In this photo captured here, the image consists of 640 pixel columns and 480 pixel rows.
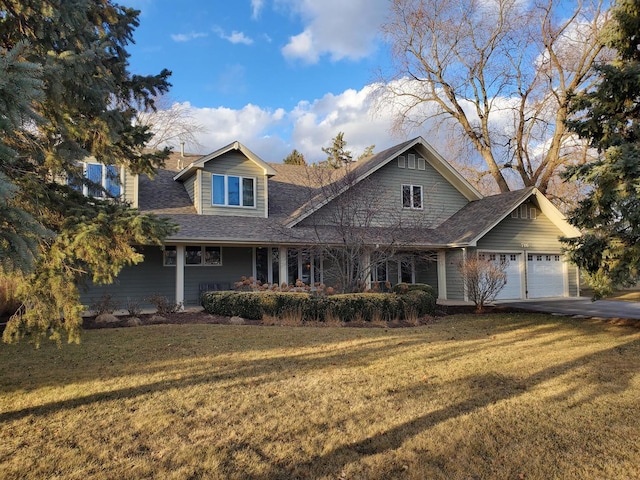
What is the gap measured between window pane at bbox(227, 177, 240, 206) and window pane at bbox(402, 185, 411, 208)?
7776 millimetres

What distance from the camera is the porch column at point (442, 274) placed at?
19344 mm

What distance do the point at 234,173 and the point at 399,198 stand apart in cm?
769

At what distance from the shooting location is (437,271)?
20094 millimetres

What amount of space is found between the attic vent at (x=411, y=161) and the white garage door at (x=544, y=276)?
6.91 metres

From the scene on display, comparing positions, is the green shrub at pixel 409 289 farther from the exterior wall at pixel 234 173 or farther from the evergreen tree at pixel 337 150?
the evergreen tree at pixel 337 150

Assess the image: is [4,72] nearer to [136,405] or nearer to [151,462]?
[151,462]

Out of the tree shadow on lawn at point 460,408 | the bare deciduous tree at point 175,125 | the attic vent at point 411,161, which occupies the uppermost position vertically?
the bare deciduous tree at point 175,125

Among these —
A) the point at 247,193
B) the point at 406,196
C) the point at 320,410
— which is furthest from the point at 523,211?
the point at 320,410

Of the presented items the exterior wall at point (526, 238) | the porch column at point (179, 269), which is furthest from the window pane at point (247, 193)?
the exterior wall at point (526, 238)

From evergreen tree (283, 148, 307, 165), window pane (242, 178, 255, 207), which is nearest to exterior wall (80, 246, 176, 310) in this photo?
window pane (242, 178, 255, 207)

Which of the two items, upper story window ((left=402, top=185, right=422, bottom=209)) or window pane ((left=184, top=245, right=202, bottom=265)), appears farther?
upper story window ((left=402, top=185, right=422, bottom=209))

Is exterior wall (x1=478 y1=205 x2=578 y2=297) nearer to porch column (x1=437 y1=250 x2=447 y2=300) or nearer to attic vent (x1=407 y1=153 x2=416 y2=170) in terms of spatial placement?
porch column (x1=437 y1=250 x2=447 y2=300)

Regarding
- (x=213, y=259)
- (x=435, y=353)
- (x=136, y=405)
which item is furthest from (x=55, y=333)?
(x=213, y=259)

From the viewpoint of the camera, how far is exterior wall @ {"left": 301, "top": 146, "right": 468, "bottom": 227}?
1759 centimetres
